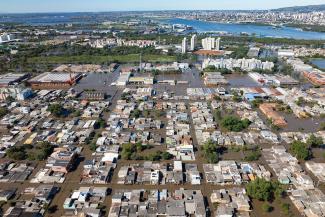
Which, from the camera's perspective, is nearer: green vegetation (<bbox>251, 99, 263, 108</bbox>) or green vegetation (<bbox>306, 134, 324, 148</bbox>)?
green vegetation (<bbox>306, 134, 324, 148</bbox>)

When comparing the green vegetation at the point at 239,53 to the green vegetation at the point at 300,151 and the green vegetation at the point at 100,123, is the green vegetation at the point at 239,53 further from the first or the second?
the green vegetation at the point at 100,123

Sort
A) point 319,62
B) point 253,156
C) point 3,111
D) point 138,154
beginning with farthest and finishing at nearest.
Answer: point 319,62, point 3,111, point 138,154, point 253,156

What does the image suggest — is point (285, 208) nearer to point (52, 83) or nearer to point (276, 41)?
point (52, 83)

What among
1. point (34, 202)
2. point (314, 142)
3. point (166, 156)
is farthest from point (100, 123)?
point (314, 142)

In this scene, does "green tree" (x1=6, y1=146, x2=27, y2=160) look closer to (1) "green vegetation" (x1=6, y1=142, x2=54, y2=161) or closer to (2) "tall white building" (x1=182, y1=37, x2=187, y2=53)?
(1) "green vegetation" (x1=6, y1=142, x2=54, y2=161)

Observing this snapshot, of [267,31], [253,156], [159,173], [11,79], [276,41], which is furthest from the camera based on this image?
[267,31]

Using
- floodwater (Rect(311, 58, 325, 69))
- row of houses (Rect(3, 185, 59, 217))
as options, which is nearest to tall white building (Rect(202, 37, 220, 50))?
floodwater (Rect(311, 58, 325, 69))
